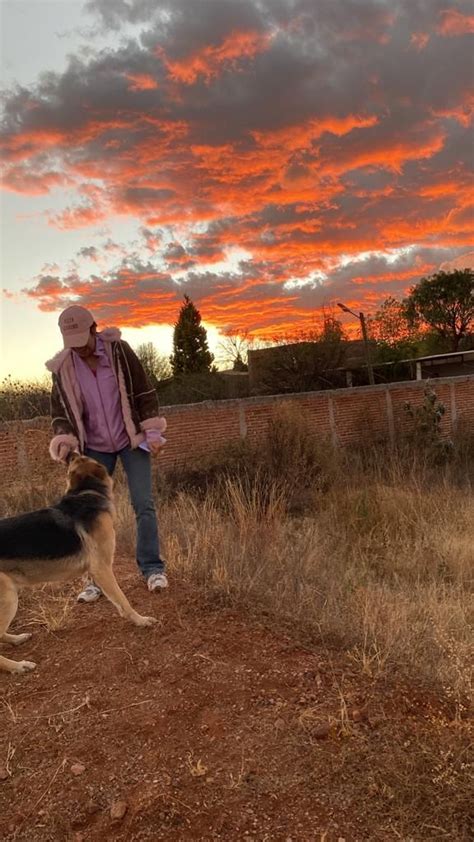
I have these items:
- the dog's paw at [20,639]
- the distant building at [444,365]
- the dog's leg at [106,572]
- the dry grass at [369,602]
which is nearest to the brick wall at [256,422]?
the dry grass at [369,602]

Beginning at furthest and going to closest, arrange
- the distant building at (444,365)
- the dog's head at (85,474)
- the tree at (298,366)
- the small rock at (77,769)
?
the distant building at (444,365) → the tree at (298,366) → the dog's head at (85,474) → the small rock at (77,769)

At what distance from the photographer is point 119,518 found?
6.17 m

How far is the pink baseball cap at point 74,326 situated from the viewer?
3.66 meters

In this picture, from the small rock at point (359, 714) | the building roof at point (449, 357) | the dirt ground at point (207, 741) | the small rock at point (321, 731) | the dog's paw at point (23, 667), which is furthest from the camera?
the building roof at point (449, 357)

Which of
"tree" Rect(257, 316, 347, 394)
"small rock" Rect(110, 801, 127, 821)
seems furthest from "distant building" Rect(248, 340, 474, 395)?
"small rock" Rect(110, 801, 127, 821)

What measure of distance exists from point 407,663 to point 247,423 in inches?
472

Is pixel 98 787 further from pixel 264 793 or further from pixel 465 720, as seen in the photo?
pixel 465 720

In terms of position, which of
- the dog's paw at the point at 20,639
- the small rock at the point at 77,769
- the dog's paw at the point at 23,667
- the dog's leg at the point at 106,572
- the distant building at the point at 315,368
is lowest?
the small rock at the point at 77,769

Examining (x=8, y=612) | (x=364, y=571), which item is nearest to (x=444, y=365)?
(x=364, y=571)

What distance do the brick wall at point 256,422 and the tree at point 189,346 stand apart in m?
28.6

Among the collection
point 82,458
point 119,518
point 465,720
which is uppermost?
point 82,458

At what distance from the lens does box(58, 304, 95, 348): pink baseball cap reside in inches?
144

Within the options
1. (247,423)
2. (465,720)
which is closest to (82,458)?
(465,720)

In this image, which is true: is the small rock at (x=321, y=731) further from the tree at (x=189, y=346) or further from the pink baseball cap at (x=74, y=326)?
the tree at (x=189, y=346)
